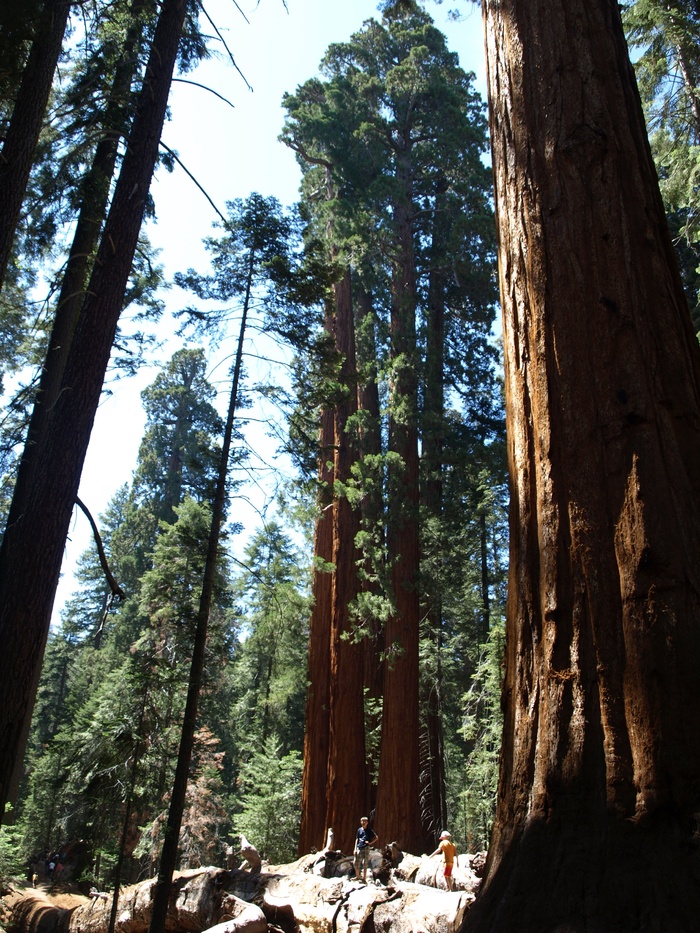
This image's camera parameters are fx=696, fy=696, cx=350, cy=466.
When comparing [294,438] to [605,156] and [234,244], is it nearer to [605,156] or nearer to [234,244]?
[234,244]

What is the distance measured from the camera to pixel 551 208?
2779 mm

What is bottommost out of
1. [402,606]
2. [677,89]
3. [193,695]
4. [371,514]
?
[193,695]

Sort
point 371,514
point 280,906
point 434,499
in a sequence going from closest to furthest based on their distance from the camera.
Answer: point 280,906 < point 371,514 < point 434,499

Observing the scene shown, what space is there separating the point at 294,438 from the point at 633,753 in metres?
10.9

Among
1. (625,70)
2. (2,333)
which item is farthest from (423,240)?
(625,70)

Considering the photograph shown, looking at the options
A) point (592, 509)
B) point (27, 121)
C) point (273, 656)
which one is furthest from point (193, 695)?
point (273, 656)

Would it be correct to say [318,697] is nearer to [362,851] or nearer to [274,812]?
[362,851]

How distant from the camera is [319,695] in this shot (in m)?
16.5

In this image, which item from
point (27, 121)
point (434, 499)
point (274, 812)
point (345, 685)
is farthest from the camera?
point (274, 812)

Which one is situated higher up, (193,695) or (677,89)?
(677,89)

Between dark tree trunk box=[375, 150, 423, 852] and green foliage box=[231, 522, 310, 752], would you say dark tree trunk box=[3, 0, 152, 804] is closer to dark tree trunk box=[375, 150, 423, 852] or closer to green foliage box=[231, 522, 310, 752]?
green foliage box=[231, 522, 310, 752]

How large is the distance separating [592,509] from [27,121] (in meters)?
6.57

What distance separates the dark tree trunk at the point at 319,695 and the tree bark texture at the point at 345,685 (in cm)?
46

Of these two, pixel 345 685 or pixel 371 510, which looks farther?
pixel 345 685
